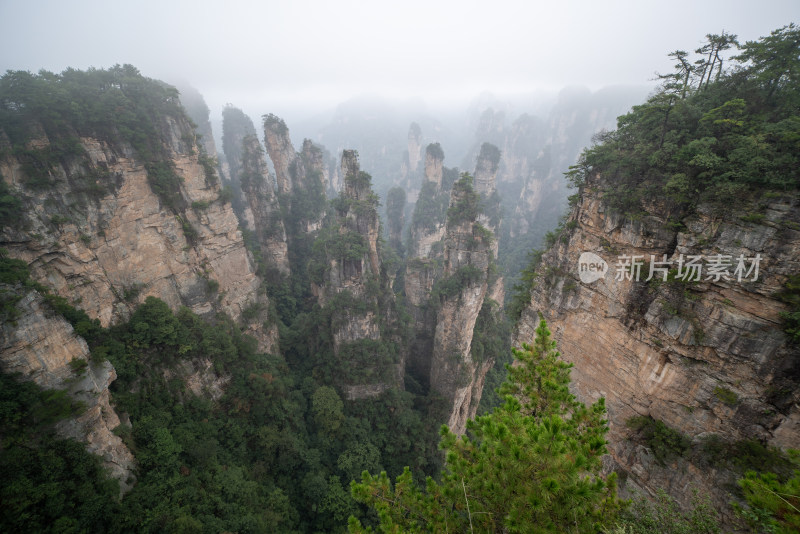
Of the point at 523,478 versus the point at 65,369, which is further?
the point at 65,369

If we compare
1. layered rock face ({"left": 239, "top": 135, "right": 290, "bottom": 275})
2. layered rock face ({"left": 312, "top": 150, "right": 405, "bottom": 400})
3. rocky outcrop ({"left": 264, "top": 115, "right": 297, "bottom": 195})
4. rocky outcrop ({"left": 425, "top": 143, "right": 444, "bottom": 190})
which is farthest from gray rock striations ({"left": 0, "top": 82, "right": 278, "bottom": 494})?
rocky outcrop ({"left": 425, "top": 143, "right": 444, "bottom": 190})

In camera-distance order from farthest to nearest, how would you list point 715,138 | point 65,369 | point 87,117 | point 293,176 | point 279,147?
point 293,176 → point 279,147 → point 87,117 → point 65,369 → point 715,138

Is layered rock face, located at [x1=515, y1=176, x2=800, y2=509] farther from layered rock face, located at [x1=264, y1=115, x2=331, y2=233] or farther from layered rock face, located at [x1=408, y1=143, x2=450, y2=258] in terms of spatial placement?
layered rock face, located at [x1=408, y1=143, x2=450, y2=258]

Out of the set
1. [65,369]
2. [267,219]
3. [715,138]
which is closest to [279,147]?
[267,219]

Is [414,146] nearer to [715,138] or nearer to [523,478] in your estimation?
[715,138]

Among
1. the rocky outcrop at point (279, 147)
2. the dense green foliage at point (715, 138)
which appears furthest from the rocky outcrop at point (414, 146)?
the dense green foliage at point (715, 138)

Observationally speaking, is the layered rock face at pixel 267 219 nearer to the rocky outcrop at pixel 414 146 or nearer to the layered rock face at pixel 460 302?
the layered rock face at pixel 460 302
